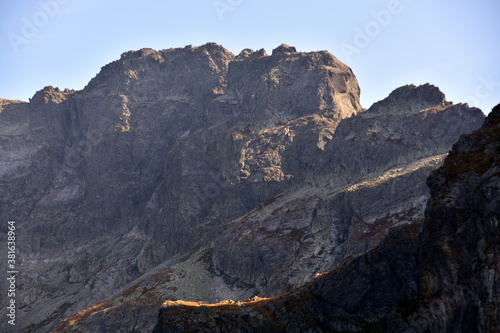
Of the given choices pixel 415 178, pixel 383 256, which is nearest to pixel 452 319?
pixel 383 256

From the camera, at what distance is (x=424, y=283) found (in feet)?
183

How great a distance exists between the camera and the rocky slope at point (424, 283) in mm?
48062

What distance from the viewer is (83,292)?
185500mm

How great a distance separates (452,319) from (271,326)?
24.5m

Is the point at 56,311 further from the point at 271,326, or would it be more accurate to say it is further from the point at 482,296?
the point at 482,296

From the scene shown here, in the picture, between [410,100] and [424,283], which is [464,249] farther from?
[410,100]

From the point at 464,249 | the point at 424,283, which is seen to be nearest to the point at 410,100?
the point at 424,283

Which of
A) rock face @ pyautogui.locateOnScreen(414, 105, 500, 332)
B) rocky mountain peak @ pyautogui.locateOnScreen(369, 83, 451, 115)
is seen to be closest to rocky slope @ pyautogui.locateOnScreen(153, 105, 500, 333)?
rock face @ pyautogui.locateOnScreen(414, 105, 500, 332)

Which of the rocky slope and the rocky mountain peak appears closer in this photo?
the rocky slope

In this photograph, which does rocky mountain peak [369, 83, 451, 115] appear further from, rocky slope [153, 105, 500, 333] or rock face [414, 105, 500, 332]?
rock face [414, 105, 500, 332]

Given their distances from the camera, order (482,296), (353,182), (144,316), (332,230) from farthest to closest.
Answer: (353,182)
(332,230)
(144,316)
(482,296)

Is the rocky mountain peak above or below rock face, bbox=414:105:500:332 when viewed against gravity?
above

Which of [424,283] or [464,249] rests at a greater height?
[464,249]

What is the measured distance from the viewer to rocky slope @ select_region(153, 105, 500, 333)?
158 ft
